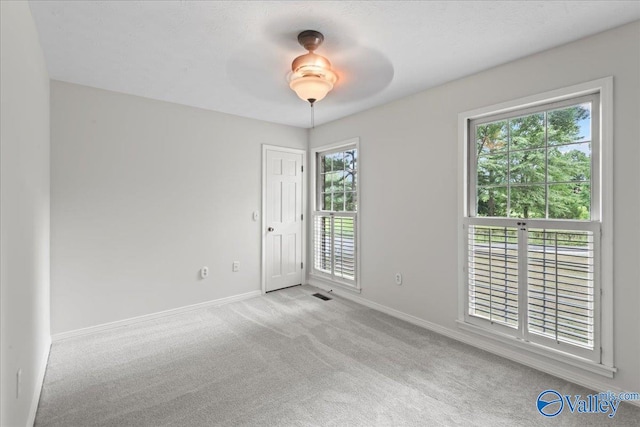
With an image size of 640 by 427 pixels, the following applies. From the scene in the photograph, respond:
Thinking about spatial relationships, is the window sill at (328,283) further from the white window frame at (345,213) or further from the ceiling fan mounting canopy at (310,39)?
the ceiling fan mounting canopy at (310,39)

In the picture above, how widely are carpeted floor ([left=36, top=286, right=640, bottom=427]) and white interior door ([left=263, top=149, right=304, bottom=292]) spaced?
4.01ft

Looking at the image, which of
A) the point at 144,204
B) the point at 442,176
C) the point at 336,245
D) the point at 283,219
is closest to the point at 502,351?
the point at 442,176

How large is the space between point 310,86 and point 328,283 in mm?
2859

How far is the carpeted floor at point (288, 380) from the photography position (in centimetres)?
183

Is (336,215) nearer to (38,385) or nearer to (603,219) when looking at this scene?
(603,219)

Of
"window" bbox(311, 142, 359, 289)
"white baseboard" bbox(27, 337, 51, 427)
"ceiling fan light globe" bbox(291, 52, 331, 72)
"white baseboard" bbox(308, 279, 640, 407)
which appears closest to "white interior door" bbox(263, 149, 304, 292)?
"window" bbox(311, 142, 359, 289)

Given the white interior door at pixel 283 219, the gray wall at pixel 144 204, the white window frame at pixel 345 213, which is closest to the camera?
the gray wall at pixel 144 204

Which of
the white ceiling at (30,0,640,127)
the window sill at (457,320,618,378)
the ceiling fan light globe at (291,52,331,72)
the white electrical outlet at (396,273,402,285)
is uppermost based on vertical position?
the white ceiling at (30,0,640,127)

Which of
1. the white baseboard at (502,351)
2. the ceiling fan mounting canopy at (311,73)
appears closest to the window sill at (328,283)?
the white baseboard at (502,351)

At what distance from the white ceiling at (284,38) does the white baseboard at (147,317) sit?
92.4 inches

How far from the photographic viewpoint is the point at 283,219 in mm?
4430

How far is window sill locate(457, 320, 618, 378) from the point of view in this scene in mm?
2051

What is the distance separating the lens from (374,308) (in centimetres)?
365

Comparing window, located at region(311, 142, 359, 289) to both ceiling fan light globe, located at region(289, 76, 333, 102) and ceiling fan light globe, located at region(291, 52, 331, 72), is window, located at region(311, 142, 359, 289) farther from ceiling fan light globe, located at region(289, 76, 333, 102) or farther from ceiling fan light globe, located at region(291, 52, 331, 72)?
ceiling fan light globe, located at region(291, 52, 331, 72)
